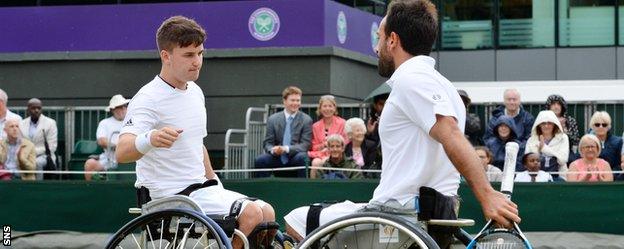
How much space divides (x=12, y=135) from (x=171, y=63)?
8.30 m

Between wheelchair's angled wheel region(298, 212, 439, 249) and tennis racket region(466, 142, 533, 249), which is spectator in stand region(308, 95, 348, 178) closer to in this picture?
wheelchair's angled wheel region(298, 212, 439, 249)

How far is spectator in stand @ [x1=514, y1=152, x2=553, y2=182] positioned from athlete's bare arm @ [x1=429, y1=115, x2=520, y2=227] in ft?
23.0

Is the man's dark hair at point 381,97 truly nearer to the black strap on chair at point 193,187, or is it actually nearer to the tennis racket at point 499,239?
the black strap on chair at point 193,187

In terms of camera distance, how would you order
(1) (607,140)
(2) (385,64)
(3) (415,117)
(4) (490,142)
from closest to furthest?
(3) (415,117) < (2) (385,64) < (1) (607,140) < (4) (490,142)

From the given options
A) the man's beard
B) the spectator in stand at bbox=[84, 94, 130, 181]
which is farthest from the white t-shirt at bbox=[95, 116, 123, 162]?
the man's beard

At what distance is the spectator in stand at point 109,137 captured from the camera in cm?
1623

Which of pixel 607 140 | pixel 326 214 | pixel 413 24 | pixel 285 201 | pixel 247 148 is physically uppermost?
pixel 413 24

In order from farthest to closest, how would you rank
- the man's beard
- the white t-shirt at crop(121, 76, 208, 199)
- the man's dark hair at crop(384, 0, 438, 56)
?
the white t-shirt at crop(121, 76, 208, 199) → the man's beard → the man's dark hair at crop(384, 0, 438, 56)

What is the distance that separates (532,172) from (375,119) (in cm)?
218

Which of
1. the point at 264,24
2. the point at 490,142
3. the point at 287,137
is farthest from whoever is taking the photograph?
the point at 264,24

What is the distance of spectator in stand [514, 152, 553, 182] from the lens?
45.2 ft

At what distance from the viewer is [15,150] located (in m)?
16.0

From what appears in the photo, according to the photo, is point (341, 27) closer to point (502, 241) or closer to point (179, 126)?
point (179, 126)

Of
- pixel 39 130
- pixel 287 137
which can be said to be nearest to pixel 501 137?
pixel 287 137
